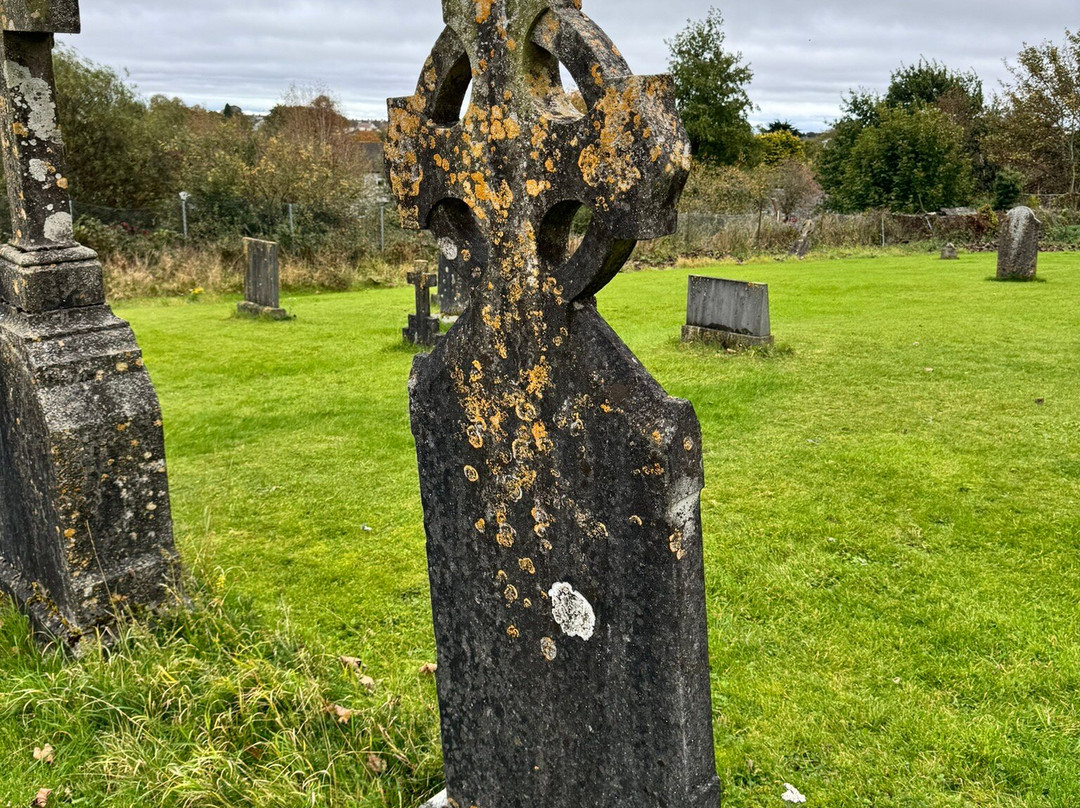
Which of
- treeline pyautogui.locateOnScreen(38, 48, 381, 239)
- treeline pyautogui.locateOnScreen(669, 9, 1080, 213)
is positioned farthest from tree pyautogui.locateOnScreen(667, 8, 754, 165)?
treeline pyautogui.locateOnScreen(38, 48, 381, 239)

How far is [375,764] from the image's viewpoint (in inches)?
144

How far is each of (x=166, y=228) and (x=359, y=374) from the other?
1464 centimetres

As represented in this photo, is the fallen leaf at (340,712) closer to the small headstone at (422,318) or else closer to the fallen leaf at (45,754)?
the fallen leaf at (45,754)

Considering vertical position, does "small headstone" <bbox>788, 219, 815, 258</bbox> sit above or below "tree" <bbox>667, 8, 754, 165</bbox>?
below

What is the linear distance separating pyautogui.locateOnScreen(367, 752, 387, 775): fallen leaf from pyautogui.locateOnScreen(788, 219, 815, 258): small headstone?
27.0 meters

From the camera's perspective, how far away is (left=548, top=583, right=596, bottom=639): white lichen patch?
99.4 inches

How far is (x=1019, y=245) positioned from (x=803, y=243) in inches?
375

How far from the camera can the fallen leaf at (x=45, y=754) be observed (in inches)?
152

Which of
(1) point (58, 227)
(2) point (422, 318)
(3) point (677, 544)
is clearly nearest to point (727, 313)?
(2) point (422, 318)

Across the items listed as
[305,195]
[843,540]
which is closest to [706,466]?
[843,540]

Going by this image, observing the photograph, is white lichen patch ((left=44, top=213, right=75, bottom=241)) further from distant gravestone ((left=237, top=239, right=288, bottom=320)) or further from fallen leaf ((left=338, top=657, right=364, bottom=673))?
distant gravestone ((left=237, top=239, right=288, bottom=320))

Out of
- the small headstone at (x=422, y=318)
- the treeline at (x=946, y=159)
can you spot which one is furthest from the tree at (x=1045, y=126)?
the small headstone at (x=422, y=318)

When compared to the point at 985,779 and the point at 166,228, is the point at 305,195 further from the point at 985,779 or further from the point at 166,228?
the point at 985,779

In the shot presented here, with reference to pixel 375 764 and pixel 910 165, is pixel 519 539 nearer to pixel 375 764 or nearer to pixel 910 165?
pixel 375 764
